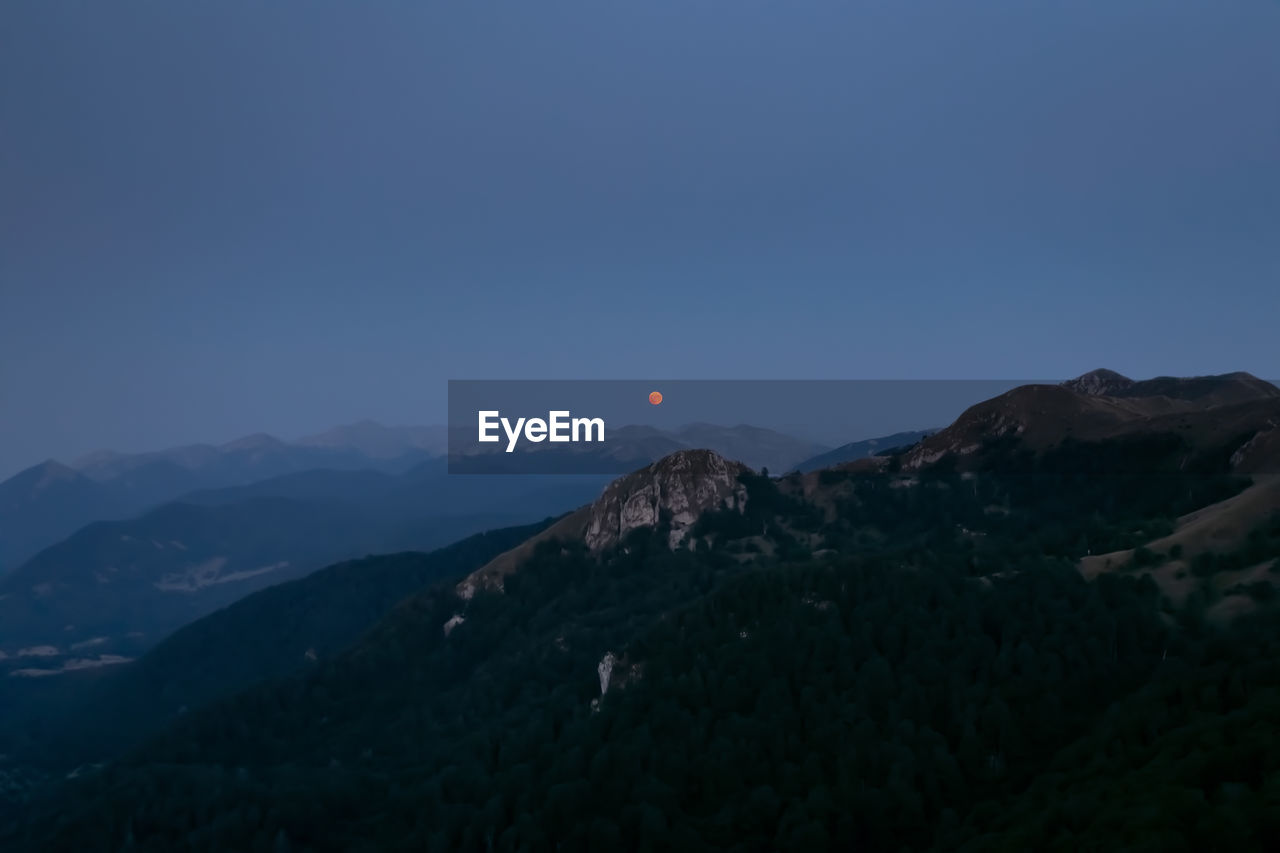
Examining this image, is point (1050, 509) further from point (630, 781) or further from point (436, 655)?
point (436, 655)

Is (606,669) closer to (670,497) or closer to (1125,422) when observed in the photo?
(670,497)

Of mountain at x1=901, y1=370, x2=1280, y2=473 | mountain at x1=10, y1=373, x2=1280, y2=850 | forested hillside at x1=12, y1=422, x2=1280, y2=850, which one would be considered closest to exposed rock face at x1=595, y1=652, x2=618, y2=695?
forested hillside at x1=12, y1=422, x2=1280, y2=850

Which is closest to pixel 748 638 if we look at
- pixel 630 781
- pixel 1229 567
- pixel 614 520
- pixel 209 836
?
pixel 630 781

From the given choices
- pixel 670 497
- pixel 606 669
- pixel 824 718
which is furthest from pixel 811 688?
pixel 670 497

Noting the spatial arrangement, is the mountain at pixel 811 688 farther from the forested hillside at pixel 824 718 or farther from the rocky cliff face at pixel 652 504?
the rocky cliff face at pixel 652 504

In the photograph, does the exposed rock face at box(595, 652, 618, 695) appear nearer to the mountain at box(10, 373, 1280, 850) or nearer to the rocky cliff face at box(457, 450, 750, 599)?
the mountain at box(10, 373, 1280, 850)
